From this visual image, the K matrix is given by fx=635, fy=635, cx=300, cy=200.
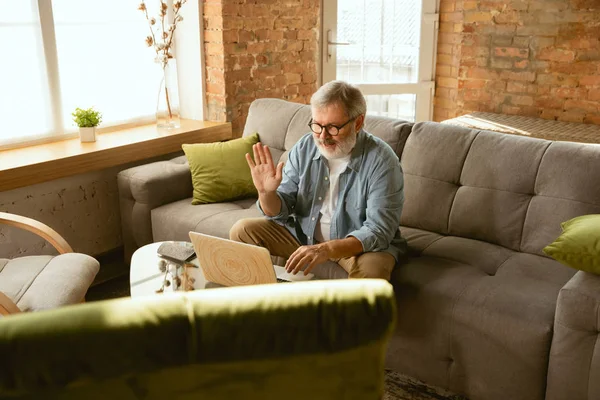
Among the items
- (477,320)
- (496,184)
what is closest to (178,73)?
(496,184)

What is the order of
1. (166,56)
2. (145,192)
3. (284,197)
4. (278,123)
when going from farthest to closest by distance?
1. (166,56)
2. (278,123)
3. (145,192)
4. (284,197)

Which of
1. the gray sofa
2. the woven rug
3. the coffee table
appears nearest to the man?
the gray sofa

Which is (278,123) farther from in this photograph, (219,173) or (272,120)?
(219,173)

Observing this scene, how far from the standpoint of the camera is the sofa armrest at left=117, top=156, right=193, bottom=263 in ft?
10.8

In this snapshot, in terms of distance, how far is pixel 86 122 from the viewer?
3.56m

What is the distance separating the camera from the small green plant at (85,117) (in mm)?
3555

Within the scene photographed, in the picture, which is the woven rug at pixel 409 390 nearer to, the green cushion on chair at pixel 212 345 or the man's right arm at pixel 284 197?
the man's right arm at pixel 284 197

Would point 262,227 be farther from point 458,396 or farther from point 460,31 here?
point 460,31

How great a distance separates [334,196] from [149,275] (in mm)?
824

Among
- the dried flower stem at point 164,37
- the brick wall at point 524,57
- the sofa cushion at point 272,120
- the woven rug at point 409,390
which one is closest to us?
the woven rug at point 409,390

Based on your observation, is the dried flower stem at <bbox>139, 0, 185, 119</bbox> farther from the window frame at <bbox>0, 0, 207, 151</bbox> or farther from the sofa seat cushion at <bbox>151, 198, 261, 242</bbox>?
the sofa seat cushion at <bbox>151, 198, 261, 242</bbox>

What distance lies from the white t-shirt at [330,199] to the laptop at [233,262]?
38cm

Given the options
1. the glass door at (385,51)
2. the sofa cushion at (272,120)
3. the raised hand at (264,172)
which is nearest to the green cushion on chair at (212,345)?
the raised hand at (264,172)

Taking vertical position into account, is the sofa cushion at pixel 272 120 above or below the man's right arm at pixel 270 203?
above
